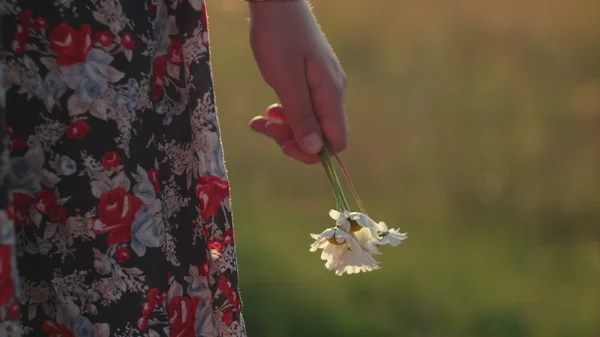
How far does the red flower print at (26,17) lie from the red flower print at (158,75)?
180mm

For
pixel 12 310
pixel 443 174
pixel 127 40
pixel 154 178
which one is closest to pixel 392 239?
pixel 154 178

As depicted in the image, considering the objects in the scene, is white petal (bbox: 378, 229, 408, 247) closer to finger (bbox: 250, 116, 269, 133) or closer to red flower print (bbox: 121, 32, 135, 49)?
finger (bbox: 250, 116, 269, 133)

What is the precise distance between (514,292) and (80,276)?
1880 millimetres

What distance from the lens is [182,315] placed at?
3.36 ft

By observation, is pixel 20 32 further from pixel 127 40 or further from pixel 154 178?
pixel 154 178

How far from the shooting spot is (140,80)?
37.0 inches

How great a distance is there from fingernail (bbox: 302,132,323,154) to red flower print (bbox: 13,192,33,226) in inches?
16.0

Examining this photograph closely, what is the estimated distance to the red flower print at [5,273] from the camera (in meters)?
0.70

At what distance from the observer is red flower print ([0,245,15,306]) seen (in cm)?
70

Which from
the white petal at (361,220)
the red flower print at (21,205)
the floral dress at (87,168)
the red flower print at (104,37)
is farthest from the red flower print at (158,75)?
the white petal at (361,220)

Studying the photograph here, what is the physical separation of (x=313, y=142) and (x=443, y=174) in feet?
6.81

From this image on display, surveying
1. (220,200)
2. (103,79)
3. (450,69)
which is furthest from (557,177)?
(103,79)

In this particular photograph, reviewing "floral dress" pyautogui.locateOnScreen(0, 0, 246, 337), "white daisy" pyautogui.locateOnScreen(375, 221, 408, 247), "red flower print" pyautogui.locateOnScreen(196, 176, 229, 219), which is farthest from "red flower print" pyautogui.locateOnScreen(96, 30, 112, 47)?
"white daisy" pyautogui.locateOnScreen(375, 221, 408, 247)

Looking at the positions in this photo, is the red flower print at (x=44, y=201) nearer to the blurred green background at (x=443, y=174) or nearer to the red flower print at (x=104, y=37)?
the red flower print at (x=104, y=37)
